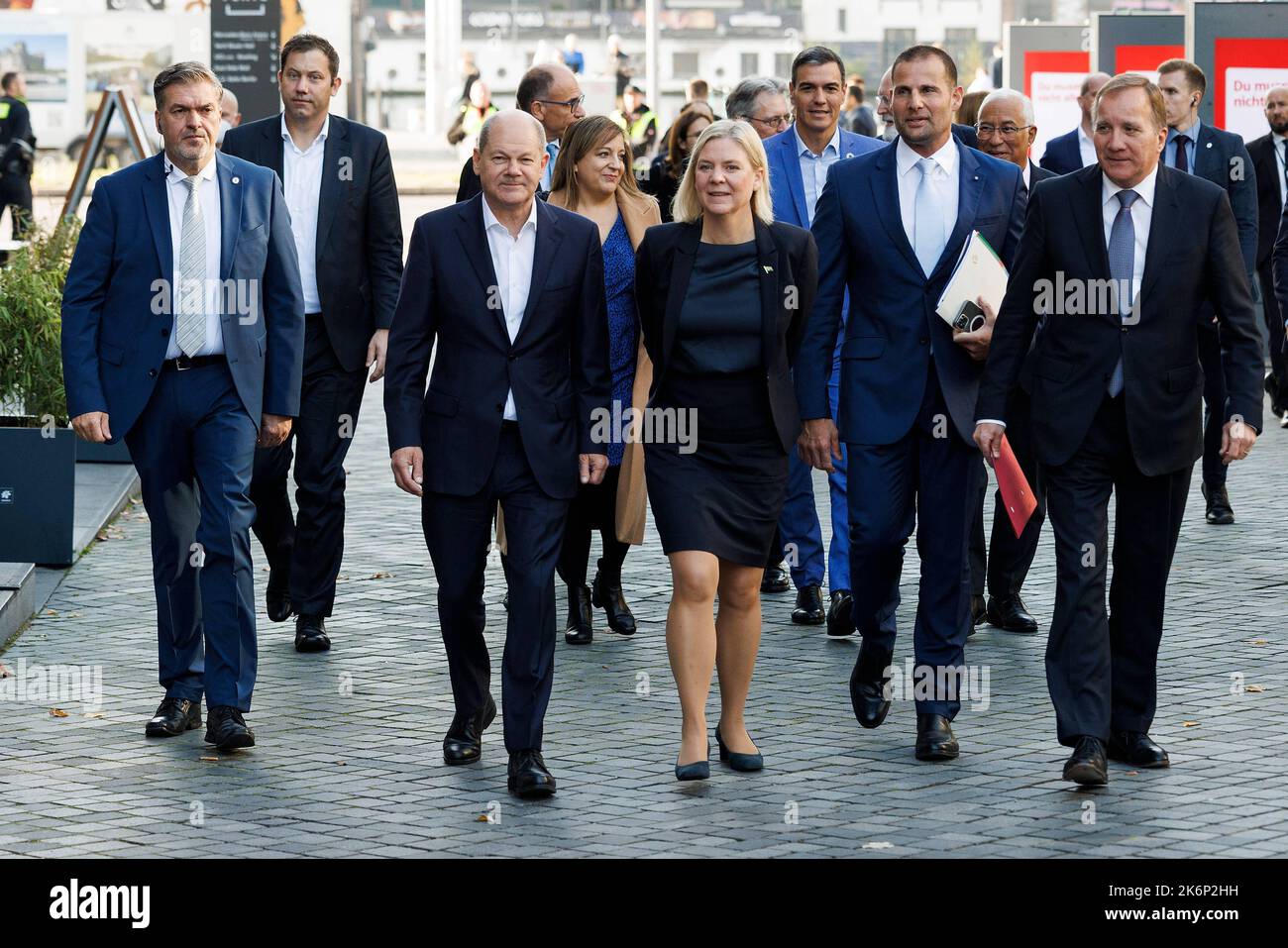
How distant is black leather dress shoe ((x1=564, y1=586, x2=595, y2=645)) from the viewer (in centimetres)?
857

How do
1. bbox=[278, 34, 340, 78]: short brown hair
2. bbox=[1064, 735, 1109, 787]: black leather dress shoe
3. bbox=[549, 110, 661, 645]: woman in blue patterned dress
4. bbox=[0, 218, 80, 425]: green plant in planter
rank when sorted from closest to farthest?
bbox=[1064, 735, 1109, 787]: black leather dress shoe, bbox=[549, 110, 661, 645]: woman in blue patterned dress, bbox=[278, 34, 340, 78]: short brown hair, bbox=[0, 218, 80, 425]: green plant in planter

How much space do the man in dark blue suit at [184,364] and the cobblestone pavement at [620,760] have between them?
0.36 meters

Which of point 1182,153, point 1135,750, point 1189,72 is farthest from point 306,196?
point 1189,72

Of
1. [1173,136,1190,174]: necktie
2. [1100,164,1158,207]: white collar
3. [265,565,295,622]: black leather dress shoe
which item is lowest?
[265,565,295,622]: black leather dress shoe

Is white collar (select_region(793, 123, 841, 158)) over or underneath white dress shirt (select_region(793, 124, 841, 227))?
over

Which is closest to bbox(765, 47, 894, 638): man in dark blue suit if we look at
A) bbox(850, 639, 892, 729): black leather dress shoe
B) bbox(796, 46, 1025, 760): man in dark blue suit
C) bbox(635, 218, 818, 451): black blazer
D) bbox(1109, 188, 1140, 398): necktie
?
bbox(850, 639, 892, 729): black leather dress shoe

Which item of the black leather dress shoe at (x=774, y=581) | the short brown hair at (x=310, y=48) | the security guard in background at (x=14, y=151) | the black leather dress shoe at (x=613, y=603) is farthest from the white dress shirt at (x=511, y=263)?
the security guard in background at (x=14, y=151)

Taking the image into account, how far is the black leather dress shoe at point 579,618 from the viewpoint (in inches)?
337

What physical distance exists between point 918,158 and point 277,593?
135 inches

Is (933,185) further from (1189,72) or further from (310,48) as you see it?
(1189,72)

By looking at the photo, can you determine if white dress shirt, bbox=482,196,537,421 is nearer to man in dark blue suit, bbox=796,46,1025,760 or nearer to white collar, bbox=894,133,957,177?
man in dark blue suit, bbox=796,46,1025,760

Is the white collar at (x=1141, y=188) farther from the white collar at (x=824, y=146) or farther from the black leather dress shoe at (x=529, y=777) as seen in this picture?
the white collar at (x=824, y=146)

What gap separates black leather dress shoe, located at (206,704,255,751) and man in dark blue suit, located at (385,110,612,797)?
827 millimetres

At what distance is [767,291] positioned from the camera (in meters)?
6.49
